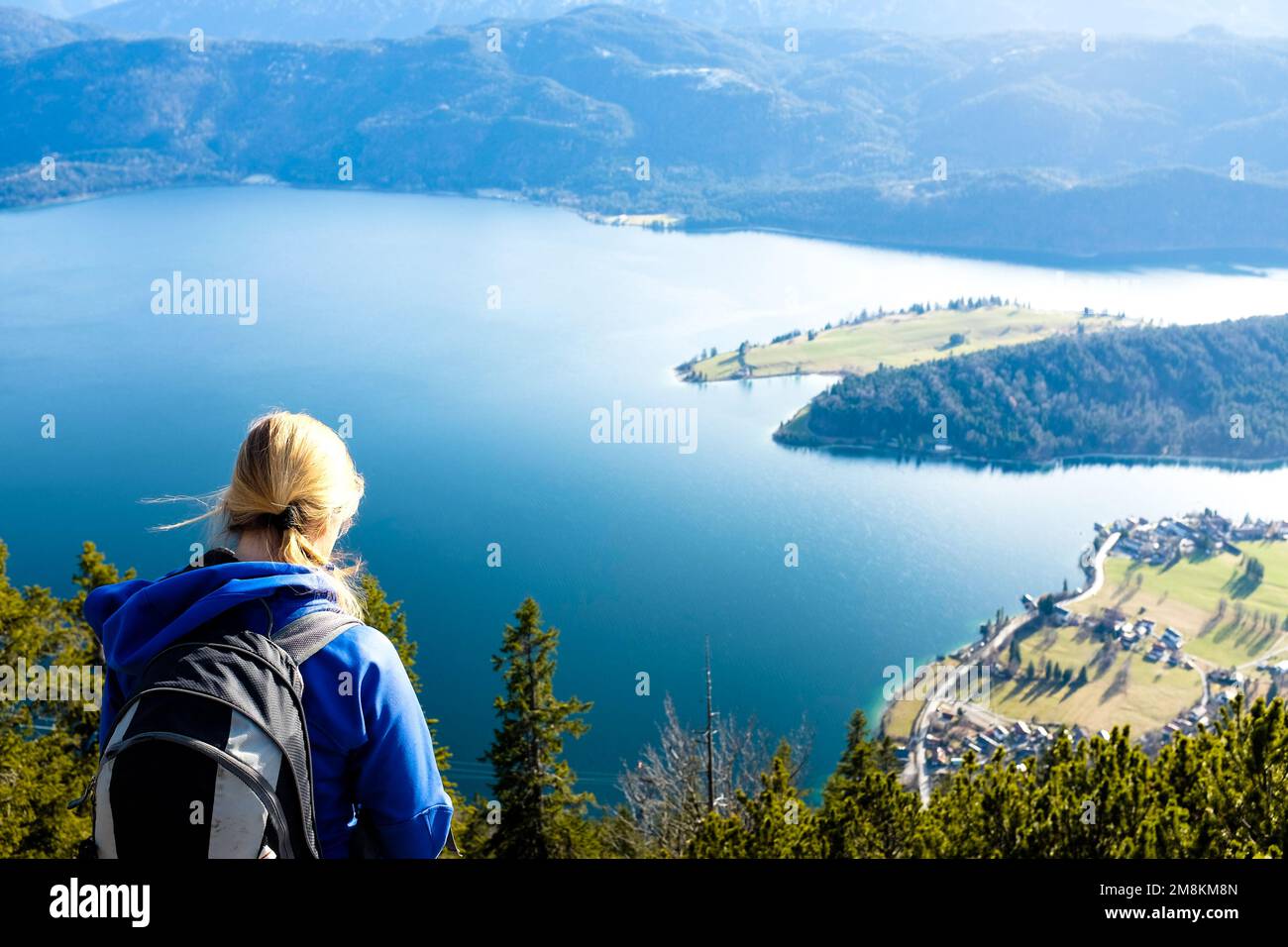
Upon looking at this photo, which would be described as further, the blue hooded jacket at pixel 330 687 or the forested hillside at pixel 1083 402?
the forested hillside at pixel 1083 402

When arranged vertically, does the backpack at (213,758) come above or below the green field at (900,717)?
above

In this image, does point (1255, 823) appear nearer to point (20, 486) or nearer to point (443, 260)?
point (20, 486)

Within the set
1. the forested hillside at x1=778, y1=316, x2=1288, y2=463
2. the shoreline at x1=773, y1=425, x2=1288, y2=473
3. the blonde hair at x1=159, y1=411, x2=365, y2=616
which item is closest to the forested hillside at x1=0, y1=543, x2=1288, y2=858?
the blonde hair at x1=159, y1=411, x2=365, y2=616

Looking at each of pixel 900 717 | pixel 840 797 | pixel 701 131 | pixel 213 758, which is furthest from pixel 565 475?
pixel 701 131

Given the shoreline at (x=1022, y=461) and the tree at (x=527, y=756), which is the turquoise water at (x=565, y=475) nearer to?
the shoreline at (x=1022, y=461)

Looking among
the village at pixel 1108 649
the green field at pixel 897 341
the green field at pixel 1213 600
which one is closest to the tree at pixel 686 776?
the village at pixel 1108 649

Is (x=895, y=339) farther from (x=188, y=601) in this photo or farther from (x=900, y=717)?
(x=188, y=601)
